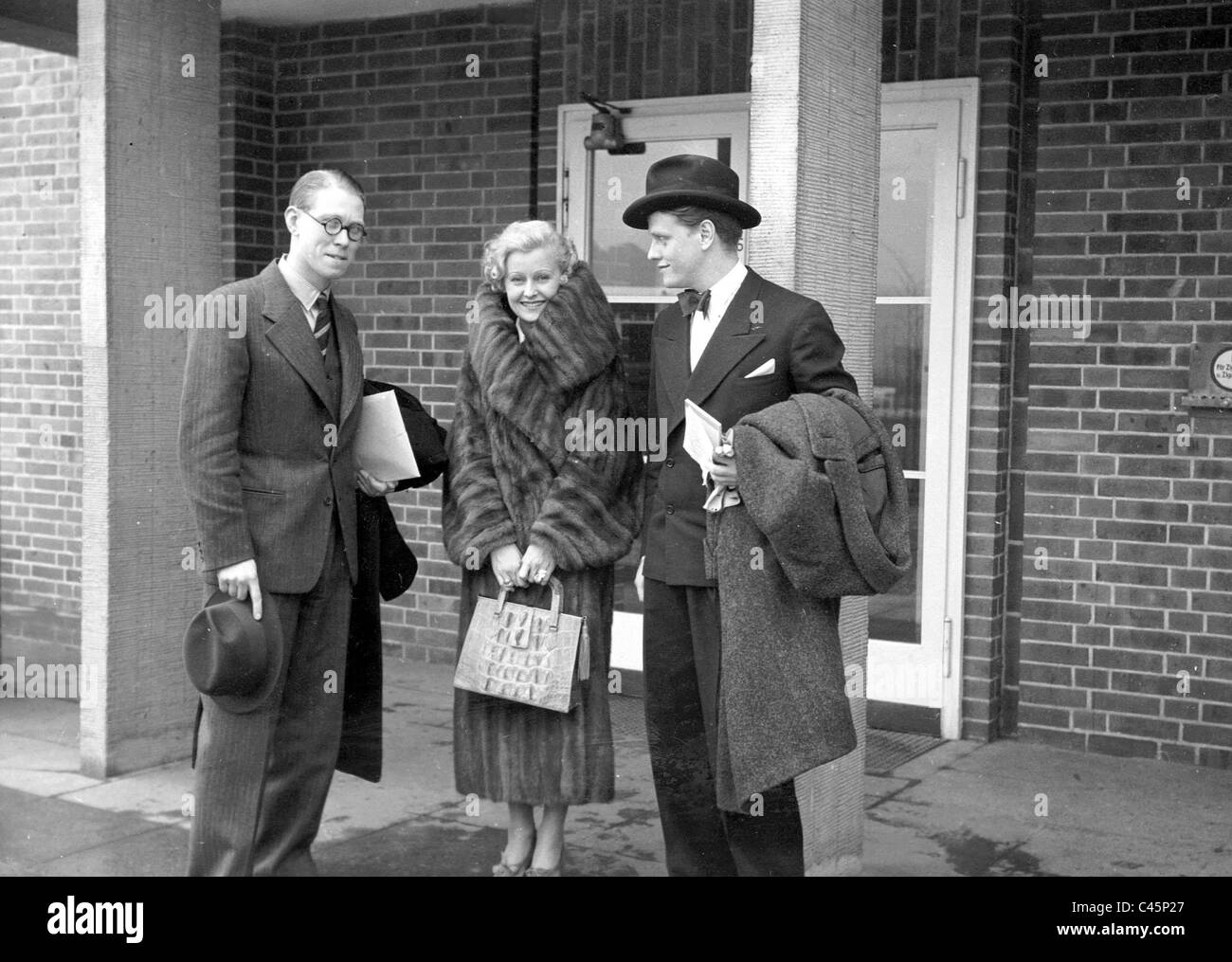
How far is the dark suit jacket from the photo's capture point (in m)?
4.39

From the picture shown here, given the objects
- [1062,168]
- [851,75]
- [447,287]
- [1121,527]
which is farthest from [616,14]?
[1121,527]

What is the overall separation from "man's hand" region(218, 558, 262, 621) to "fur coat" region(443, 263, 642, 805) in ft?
2.02

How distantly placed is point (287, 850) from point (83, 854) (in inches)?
38.0

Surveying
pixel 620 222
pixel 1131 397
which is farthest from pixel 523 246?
pixel 620 222

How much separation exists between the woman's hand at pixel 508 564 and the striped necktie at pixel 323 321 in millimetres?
734

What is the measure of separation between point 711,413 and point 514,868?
1527 millimetres

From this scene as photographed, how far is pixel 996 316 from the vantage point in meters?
6.06

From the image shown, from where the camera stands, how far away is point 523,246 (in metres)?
4.21

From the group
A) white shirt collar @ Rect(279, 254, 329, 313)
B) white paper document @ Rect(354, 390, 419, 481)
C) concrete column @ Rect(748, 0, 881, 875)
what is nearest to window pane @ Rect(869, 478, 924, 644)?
concrete column @ Rect(748, 0, 881, 875)

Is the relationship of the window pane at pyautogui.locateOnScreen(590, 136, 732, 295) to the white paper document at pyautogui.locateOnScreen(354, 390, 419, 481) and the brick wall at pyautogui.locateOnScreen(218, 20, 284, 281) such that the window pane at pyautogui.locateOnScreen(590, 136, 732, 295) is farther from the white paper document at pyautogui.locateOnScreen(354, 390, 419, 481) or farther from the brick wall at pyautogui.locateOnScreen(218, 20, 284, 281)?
the white paper document at pyautogui.locateOnScreen(354, 390, 419, 481)

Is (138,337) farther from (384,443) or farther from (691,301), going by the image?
(691,301)

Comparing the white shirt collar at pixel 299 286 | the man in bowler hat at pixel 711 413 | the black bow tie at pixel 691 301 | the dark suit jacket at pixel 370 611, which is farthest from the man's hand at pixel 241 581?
the black bow tie at pixel 691 301

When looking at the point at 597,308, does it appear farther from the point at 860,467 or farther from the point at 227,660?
the point at 227,660

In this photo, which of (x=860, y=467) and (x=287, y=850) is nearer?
(x=860, y=467)
